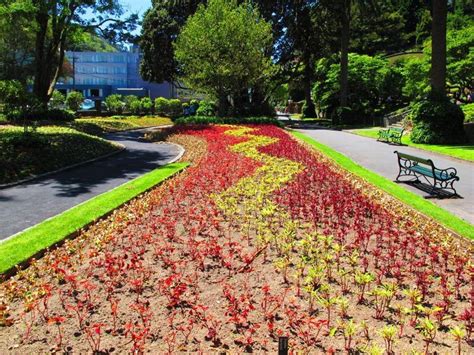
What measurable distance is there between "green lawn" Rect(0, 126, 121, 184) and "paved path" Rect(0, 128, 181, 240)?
0.59m

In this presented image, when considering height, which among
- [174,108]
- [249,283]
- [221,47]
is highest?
[221,47]

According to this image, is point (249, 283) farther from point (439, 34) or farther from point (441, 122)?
point (439, 34)

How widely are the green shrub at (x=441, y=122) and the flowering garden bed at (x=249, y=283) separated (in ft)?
53.5

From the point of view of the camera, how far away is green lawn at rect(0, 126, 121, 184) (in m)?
14.4

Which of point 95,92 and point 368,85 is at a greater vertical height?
point 95,92

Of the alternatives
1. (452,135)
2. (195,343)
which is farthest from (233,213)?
(452,135)

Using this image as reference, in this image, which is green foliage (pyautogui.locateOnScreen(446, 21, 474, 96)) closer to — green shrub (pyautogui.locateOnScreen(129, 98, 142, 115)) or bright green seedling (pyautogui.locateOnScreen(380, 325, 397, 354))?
bright green seedling (pyautogui.locateOnScreen(380, 325, 397, 354))

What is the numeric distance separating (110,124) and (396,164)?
26.1 metres

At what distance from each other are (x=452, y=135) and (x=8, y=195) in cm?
2177

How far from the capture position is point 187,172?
47.1 feet

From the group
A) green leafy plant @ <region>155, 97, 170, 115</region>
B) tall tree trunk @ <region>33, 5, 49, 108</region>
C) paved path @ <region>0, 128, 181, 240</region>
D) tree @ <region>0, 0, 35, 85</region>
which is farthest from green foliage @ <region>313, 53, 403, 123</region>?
tree @ <region>0, 0, 35, 85</region>

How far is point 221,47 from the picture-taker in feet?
112

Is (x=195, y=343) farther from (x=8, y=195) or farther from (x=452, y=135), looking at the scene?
(x=452, y=135)

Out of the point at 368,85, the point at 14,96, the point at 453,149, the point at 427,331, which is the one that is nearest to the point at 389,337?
the point at 427,331
